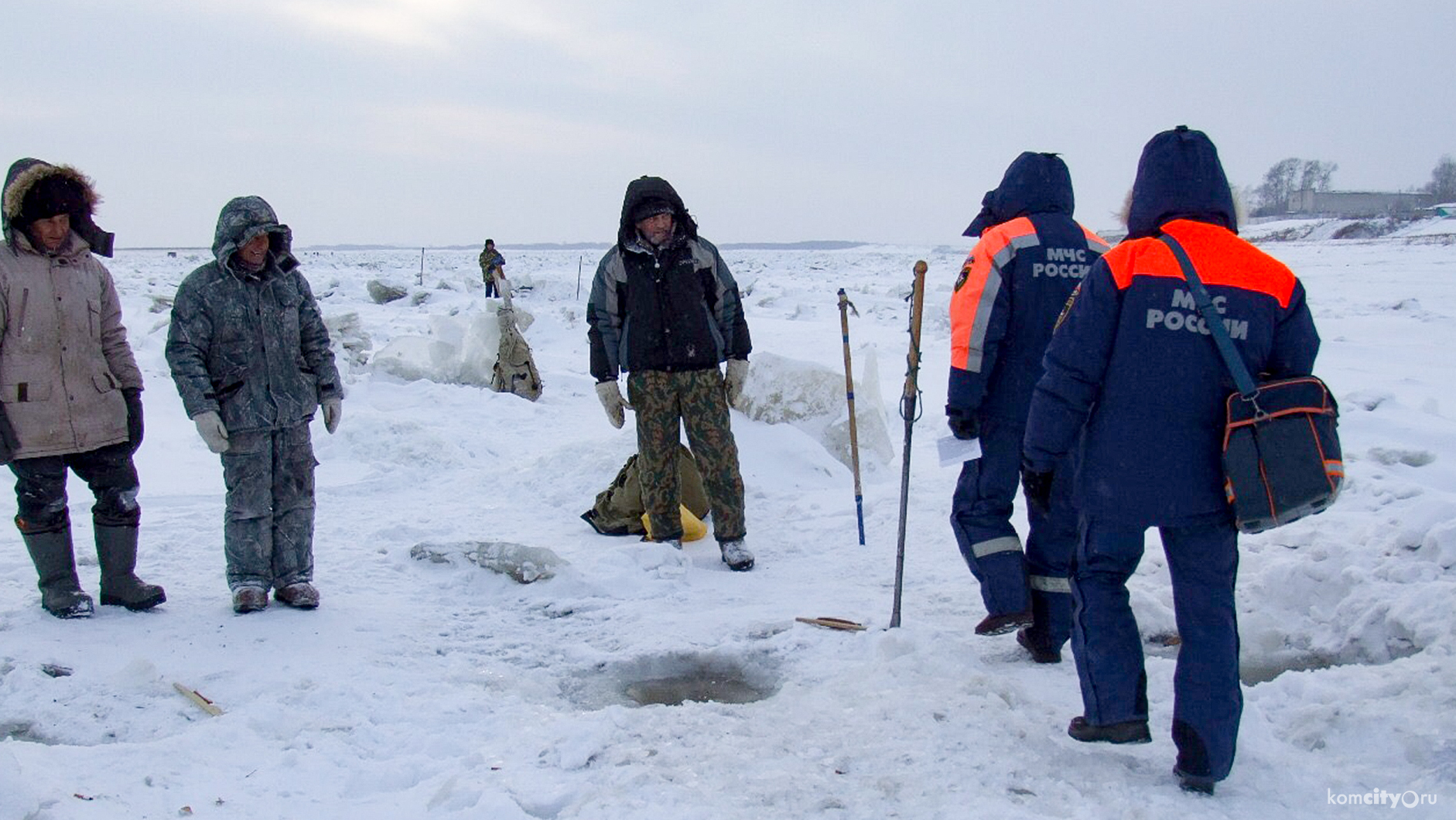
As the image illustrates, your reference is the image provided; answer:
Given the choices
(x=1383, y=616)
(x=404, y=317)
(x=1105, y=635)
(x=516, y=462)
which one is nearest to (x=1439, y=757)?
(x=1105, y=635)

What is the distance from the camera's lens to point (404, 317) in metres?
22.4

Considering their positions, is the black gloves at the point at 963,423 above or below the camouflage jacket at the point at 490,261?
below

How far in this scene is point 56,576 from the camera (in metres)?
4.00

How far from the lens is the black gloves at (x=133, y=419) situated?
413 cm

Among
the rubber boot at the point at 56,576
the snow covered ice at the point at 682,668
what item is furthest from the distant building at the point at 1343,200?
the rubber boot at the point at 56,576

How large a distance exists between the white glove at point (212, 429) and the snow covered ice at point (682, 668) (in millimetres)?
768

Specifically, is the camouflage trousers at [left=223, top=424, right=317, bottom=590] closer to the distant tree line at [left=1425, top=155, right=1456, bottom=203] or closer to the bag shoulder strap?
the bag shoulder strap

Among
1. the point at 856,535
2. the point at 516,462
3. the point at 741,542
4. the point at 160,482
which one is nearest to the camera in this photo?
the point at 741,542

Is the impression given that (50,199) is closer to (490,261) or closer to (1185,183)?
(1185,183)

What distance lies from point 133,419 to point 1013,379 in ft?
12.2

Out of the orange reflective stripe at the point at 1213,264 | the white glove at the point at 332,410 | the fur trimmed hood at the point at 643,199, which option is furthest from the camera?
the fur trimmed hood at the point at 643,199

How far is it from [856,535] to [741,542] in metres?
0.79

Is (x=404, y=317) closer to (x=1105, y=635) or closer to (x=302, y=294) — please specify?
(x=302, y=294)

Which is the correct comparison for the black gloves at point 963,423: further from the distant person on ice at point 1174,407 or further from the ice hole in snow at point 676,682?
the ice hole in snow at point 676,682
